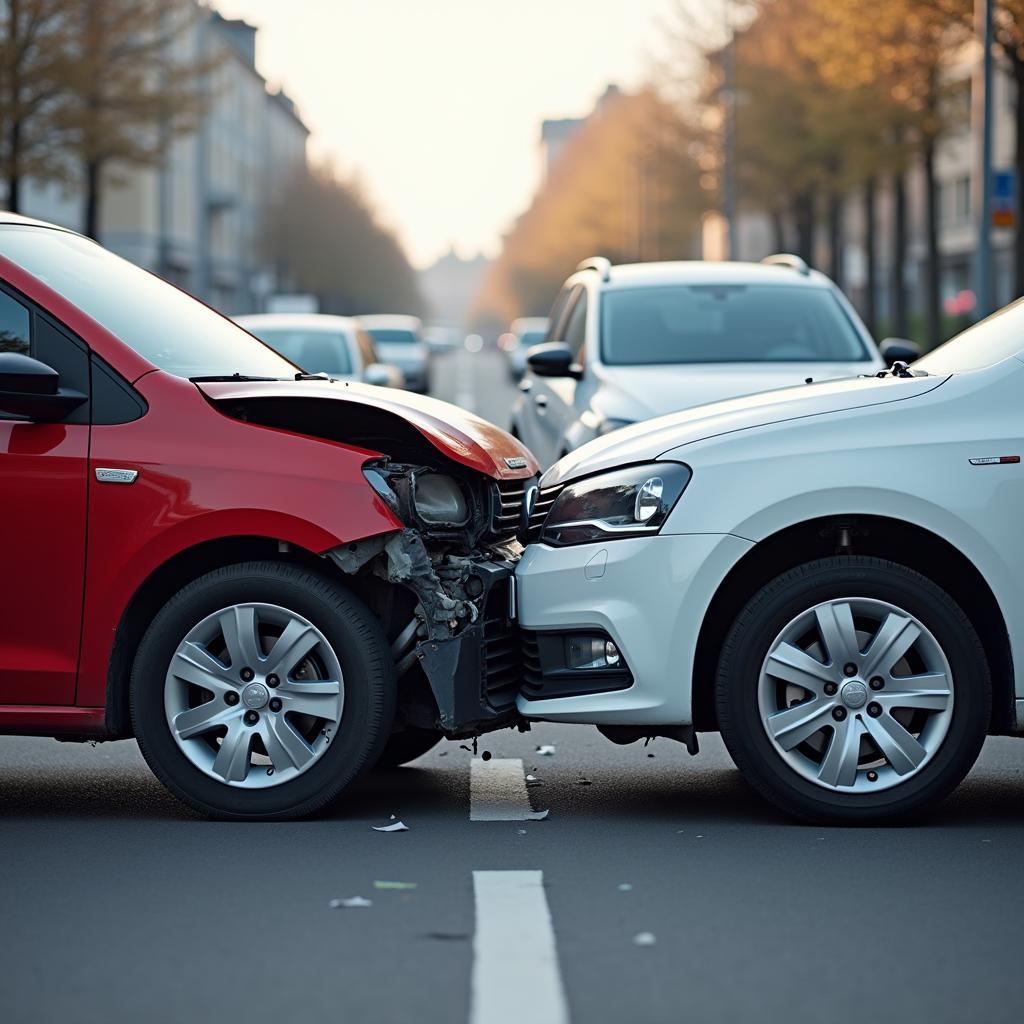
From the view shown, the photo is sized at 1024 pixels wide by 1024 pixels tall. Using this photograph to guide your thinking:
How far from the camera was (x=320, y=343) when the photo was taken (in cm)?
1694

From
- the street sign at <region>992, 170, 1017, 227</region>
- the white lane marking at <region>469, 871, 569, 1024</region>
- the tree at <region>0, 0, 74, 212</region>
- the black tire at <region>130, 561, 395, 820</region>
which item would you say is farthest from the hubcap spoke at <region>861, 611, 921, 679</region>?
the tree at <region>0, 0, 74, 212</region>

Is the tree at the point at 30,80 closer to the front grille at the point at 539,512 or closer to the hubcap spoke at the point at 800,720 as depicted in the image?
the front grille at the point at 539,512

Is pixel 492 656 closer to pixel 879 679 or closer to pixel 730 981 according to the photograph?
pixel 879 679

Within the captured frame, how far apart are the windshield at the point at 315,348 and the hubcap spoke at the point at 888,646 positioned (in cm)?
1104

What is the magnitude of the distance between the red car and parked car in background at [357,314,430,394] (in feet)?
113

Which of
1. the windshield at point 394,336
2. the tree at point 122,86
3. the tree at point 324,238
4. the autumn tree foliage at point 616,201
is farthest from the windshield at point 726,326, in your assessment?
the tree at point 324,238

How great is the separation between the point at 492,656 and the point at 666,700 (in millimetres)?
573

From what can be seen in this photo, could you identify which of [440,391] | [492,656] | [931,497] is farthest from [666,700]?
[440,391]

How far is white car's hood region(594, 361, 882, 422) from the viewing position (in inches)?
383

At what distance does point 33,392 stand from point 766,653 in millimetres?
2265

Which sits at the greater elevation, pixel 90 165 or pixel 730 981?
pixel 90 165

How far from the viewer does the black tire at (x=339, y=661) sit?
19.1 feet

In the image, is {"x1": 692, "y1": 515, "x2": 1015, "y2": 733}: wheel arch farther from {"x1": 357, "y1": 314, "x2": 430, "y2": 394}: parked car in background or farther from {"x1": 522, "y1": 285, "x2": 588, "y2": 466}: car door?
{"x1": 357, "y1": 314, "x2": 430, "y2": 394}: parked car in background

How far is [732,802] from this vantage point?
629 cm
